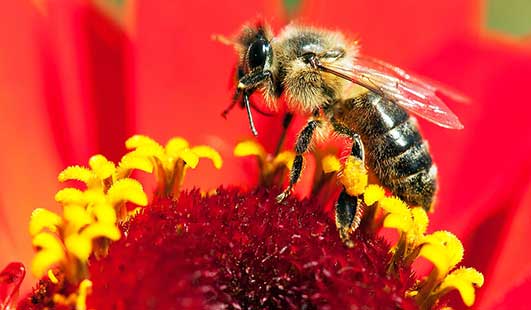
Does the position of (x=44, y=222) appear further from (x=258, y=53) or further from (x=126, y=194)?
(x=258, y=53)

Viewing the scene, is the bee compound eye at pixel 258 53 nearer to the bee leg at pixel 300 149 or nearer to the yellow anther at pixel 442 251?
the bee leg at pixel 300 149

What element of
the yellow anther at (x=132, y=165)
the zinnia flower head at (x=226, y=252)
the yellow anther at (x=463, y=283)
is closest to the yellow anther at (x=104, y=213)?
the zinnia flower head at (x=226, y=252)

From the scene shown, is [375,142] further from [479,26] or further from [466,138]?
[479,26]

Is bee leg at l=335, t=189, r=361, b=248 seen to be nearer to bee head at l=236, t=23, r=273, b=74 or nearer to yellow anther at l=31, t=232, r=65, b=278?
bee head at l=236, t=23, r=273, b=74

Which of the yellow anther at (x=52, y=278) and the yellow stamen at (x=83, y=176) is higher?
the yellow stamen at (x=83, y=176)

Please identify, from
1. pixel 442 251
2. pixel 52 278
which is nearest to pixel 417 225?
pixel 442 251

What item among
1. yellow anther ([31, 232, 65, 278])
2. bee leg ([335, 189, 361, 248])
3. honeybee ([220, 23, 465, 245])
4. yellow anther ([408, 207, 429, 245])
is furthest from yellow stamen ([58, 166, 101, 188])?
yellow anther ([408, 207, 429, 245])
